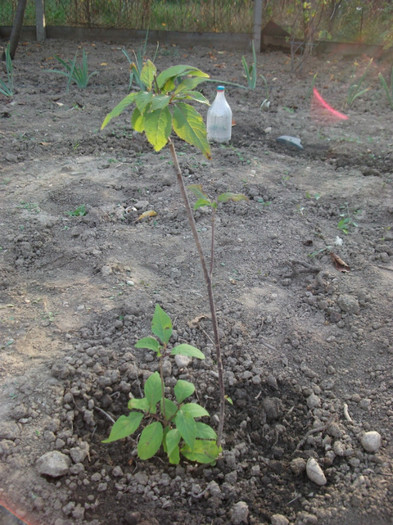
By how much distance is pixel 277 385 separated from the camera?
6.60ft

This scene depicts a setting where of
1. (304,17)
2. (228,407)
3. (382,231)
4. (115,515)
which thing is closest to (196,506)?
(115,515)

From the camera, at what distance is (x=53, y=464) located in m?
1.60

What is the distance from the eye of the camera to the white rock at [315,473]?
166cm

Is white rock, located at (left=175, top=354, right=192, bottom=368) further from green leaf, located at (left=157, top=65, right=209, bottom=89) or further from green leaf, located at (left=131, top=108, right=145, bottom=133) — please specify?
green leaf, located at (left=157, top=65, right=209, bottom=89)

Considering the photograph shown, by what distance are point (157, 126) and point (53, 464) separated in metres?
1.09

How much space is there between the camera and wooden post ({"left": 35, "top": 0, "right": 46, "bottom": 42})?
22.3ft

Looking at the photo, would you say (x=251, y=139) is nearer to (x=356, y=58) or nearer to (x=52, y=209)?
(x=52, y=209)

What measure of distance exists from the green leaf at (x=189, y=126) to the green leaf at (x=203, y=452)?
3.00ft

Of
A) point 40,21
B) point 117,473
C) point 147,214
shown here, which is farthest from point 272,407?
point 40,21

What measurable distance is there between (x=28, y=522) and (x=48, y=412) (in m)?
0.39

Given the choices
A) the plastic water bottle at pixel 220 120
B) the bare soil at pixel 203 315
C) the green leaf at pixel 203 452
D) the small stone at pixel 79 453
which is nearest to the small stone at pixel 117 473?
the bare soil at pixel 203 315

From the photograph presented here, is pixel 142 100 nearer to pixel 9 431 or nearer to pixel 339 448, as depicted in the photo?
pixel 9 431

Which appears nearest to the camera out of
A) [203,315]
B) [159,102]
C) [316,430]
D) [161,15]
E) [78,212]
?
[159,102]

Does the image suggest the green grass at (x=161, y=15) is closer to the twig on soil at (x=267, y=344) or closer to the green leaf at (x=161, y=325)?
the twig on soil at (x=267, y=344)
